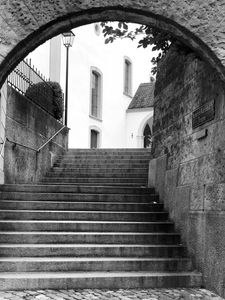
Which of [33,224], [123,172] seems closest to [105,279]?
[33,224]

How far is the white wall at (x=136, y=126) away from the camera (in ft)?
71.4

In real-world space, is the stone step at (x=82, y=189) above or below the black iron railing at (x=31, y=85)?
below

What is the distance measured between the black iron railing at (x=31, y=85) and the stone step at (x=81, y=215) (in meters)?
3.02

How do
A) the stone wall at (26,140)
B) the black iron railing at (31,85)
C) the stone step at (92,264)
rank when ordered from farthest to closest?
the black iron railing at (31,85) < the stone wall at (26,140) < the stone step at (92,264)

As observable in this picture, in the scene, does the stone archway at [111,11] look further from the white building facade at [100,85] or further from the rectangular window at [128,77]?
the rectangular window at [128,77]

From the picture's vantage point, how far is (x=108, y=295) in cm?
→ 465

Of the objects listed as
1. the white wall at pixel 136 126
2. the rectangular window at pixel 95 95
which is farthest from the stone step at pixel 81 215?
the white wall at pixel 136 126

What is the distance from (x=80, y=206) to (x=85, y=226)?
2.40 ft

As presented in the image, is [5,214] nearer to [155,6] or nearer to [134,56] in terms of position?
[155,6]

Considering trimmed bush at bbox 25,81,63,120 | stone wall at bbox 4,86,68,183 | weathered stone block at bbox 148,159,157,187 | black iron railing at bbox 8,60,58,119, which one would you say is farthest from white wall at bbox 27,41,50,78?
weathered stone block at bbox 148,159,157,187

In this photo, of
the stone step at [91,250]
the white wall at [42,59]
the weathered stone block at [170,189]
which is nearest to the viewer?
the stone step at [91,250]

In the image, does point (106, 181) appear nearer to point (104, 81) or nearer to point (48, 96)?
point (48, 96)

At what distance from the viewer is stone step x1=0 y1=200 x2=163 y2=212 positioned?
22.4ft

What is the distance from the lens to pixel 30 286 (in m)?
4.79
